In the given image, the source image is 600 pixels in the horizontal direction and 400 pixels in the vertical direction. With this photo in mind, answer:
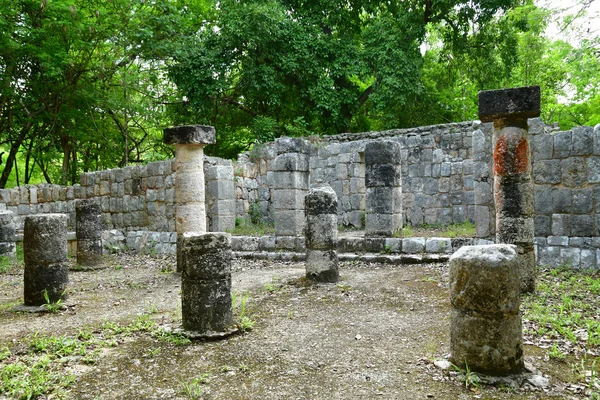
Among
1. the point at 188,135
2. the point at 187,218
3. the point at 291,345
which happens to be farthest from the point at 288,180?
the point at 291,345

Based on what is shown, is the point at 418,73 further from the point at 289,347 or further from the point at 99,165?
the point at 289,347

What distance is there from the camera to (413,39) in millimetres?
19219

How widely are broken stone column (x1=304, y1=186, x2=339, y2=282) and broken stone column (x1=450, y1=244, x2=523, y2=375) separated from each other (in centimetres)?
410

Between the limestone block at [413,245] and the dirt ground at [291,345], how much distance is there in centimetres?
119

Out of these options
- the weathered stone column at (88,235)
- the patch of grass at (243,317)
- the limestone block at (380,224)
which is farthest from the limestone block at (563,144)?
the weathered stone column at (88,235)

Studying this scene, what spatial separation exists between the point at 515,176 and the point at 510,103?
1022 mm

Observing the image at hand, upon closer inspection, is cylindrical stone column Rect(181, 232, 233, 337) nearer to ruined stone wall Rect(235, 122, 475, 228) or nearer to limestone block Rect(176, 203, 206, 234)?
limestone block Rect(176, 203, 206, 234)

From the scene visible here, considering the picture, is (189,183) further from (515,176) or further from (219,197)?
(515,176)

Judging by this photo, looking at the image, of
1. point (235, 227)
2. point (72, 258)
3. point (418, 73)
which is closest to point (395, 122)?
point (418, 73)

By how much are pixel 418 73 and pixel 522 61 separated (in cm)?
458

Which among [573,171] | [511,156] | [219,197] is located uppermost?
[511,156]

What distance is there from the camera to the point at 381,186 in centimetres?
1066

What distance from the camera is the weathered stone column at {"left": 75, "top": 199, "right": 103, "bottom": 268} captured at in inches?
433

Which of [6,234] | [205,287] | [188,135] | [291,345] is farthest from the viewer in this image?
[6,234]
